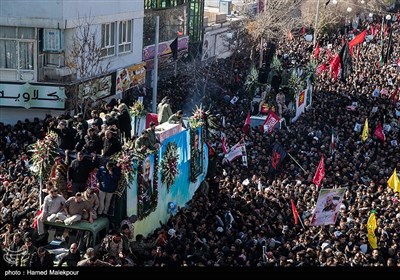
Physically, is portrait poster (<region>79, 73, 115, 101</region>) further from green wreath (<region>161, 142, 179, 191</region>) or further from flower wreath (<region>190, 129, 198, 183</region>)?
green wreath (<region>161, 142, 179, 191</region>)

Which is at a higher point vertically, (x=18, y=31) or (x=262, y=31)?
(x=18, y=31)

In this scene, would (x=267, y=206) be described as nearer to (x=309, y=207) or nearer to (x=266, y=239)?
(x=309, y=207)

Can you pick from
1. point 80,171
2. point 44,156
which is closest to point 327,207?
point 80,171

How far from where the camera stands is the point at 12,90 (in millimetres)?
27625

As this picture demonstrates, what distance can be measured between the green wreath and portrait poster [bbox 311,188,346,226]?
3217 mm

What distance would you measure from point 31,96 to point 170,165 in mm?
11785

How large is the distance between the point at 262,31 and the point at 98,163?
117 ft

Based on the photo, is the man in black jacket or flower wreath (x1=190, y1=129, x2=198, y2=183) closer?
the man in black jacket

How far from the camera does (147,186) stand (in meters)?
15.9

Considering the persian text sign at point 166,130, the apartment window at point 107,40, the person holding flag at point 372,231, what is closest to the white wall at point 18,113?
the apartment window at point 107,40

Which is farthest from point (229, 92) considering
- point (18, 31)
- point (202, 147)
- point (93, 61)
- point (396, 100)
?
point (202, 147)

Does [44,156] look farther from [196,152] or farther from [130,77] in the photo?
[130,77]

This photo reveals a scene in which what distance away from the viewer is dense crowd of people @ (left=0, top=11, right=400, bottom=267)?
13.7m

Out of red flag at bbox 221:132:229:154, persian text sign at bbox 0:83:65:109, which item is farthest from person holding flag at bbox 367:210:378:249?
persian text sign at bbox 0:83:65:109
